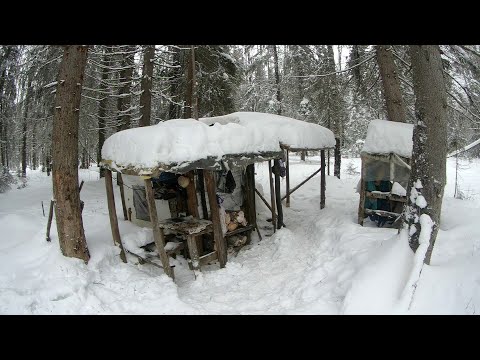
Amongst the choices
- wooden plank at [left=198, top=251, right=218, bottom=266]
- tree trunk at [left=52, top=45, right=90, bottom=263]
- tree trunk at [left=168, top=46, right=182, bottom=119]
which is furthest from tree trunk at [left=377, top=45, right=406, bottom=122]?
tree trunk at [left=168, top=46, right=182, bottom=119]

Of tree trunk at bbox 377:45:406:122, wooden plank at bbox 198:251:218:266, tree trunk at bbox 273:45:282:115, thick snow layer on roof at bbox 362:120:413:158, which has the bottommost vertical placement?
wooden plank at bbox 198:251:218:266

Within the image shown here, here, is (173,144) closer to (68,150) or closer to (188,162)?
(188,162)

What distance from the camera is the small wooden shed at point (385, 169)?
23.1 ft

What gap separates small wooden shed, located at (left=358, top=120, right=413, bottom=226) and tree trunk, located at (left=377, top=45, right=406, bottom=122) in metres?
1.70

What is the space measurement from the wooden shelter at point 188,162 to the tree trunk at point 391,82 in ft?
12.1

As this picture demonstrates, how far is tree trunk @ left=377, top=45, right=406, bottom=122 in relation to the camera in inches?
342

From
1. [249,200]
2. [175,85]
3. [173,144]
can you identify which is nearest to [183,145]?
[173,144]

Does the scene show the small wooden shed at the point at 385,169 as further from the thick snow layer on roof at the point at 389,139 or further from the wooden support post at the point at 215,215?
the wooden support post at the point at 215,215

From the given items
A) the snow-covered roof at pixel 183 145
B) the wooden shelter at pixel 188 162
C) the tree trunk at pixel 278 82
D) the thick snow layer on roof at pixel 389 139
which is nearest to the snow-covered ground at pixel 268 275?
the wooden shelter at pixel 188 162

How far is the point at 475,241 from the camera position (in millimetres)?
5176

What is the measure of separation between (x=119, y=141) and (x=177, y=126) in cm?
123

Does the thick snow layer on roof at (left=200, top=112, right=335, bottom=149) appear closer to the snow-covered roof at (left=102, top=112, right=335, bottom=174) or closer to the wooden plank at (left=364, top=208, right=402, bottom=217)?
the snow-covered roof at (left=102, top=112, right=335, bottom=174)
